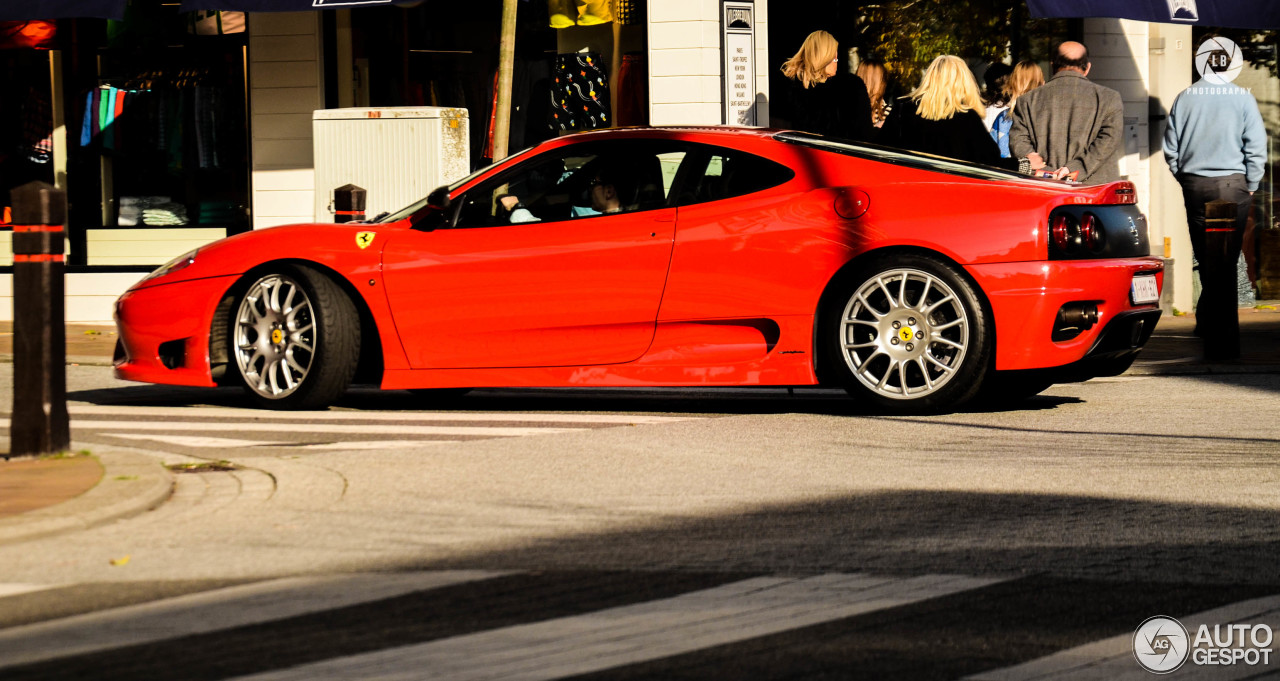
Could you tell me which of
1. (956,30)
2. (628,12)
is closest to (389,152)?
(628,12)

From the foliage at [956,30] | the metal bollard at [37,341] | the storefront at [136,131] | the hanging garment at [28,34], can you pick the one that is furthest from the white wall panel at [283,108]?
the metal bollard at [37,341]

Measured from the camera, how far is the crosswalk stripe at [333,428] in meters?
8.08

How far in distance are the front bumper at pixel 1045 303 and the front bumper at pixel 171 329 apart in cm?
386

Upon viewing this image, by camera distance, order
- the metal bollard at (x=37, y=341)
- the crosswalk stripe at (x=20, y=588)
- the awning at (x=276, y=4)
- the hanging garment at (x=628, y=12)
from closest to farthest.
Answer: the crosswalk stripe at (x=20, y=588) → the metal bollard at (x=37, y=341) → the awning at (x=276, y=4) → the hanging garment at (x=628, y=12)

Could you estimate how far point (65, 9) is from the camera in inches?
→ 571

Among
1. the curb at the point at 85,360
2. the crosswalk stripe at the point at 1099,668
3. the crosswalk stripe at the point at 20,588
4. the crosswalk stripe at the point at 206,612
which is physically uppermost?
the curb at the point at 85,360

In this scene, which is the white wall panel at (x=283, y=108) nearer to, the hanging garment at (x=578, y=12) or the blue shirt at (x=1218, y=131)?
the hanging garment at (x=578, y=12)

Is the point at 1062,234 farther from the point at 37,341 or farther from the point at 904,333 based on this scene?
the point at 37,341

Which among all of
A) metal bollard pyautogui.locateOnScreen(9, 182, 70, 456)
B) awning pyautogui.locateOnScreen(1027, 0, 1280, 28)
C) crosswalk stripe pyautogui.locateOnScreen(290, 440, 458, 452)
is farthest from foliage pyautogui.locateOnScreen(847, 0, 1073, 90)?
metal bollard pyautogui.locateOnScreen(9, 182, 70, 456)

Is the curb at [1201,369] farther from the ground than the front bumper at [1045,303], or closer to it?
closer to it

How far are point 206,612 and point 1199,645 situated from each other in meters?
2.47

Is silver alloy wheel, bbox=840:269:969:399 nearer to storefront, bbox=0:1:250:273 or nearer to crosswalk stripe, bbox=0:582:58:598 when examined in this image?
crosswalk stripe, bbox=0:582:58:598

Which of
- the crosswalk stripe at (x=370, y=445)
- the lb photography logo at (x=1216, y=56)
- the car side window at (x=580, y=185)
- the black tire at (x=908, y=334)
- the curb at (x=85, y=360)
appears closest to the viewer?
the crosswalk stripe at (x=370, y=445)

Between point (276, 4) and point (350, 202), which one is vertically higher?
point (276, 4)
